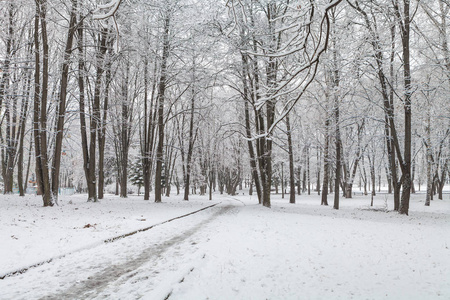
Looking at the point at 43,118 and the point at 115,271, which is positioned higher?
the point at 43,118

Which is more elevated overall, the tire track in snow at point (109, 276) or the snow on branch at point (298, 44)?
the snow on branch at point (298, 44)

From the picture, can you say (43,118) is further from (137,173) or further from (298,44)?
(137,173)

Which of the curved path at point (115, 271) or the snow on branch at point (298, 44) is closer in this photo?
the snow on branch at point (298, 44)

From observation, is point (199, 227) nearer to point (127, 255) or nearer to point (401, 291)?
point (127, 255)

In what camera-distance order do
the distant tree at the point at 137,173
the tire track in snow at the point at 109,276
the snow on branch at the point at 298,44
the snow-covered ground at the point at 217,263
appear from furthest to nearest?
→ the distant tree at the point at 137,173
the snow-covered ground at the point at 217,263
the tire track in snow at the point at 109,276
the snow on branch at the point at 298,44

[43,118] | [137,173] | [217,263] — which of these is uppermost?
[43,118]

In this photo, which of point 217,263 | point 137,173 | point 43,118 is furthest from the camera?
point 137,173

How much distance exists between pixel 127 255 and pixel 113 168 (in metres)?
42.0

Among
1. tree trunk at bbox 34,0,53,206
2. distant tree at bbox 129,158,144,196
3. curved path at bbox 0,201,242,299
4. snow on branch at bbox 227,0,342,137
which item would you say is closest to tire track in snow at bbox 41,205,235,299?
curved path at bbox 0,201,242,299

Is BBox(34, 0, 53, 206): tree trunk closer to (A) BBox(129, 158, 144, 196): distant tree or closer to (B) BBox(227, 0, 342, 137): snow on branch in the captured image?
(B) BBox(227, 0, 342, 137): snow on branch

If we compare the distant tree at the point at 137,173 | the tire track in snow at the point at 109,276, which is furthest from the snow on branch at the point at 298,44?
the distant tree at the point at 137,173

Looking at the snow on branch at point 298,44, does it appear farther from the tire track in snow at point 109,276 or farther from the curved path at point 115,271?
the tire track in snow at point 109,276

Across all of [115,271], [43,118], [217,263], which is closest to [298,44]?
[217,263]

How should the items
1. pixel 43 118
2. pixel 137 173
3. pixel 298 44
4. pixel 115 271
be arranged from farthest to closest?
pixel 137 173
pixel 43 118
pixel 115 271
pixel 298 44
